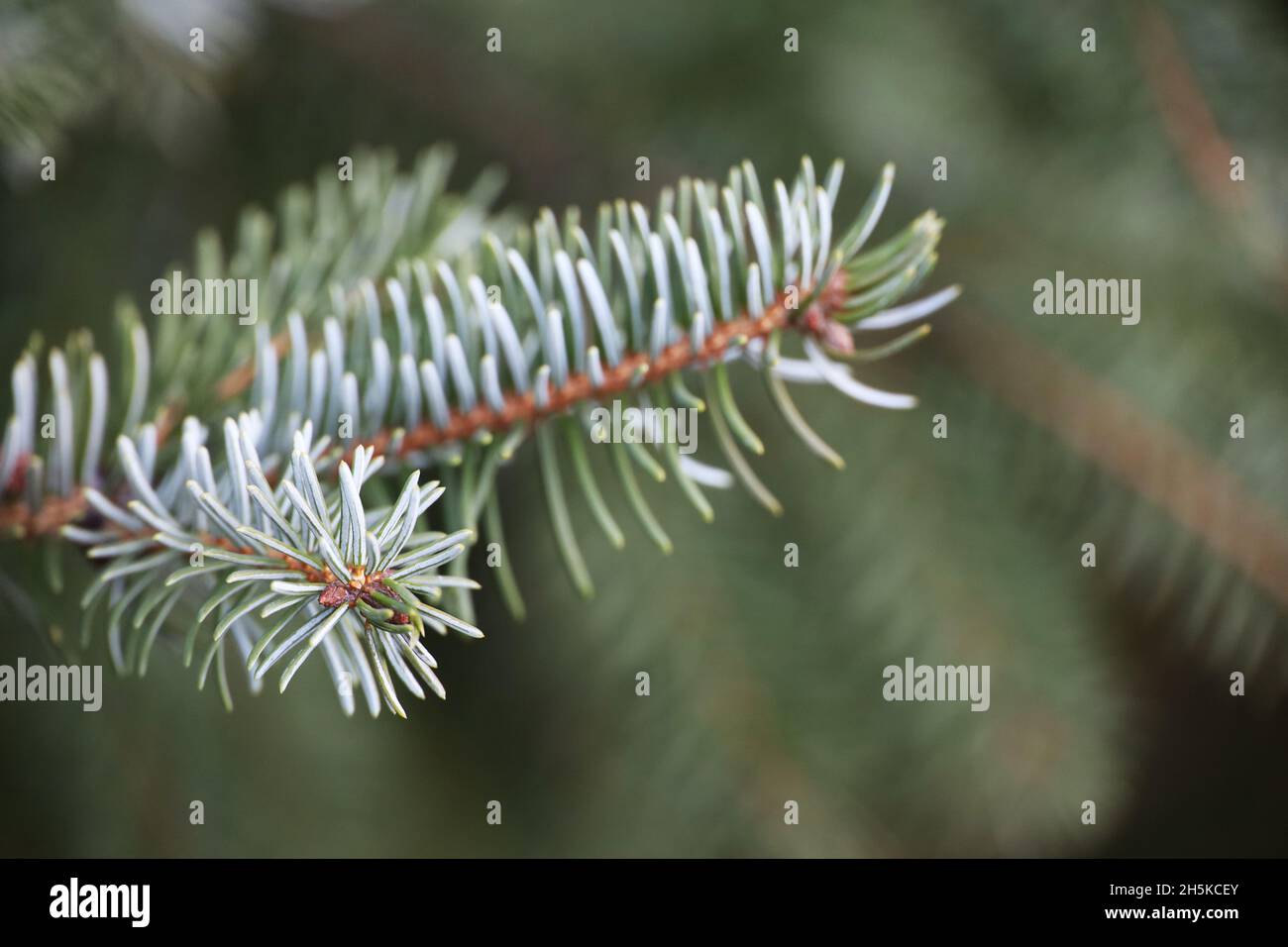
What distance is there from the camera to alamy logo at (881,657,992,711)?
2.47 feet

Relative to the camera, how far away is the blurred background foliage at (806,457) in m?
0.70

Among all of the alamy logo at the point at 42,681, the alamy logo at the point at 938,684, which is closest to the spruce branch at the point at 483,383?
the alamy logo at the point at 42,681

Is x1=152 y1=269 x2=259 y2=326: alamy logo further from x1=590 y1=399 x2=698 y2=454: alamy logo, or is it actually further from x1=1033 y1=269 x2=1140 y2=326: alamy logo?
x1=1033 y1=269 x2=1140 y2=326: alamy logo

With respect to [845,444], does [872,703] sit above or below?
below

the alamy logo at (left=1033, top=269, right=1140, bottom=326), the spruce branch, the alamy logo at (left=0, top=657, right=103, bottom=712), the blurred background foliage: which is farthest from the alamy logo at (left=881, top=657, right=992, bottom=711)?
the alamy logo at (left=0, top=657, right=103, bottom=712)

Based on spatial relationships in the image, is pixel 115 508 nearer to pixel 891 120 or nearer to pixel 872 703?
pixel 872 703

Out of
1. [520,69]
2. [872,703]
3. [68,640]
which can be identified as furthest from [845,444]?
[68,640]

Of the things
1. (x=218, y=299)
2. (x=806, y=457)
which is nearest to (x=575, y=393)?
(x=218, y=299)

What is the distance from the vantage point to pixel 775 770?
73 cm
